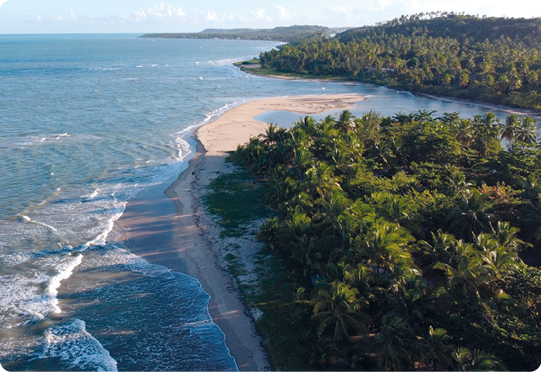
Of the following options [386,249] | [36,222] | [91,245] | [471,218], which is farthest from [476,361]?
[36,222]

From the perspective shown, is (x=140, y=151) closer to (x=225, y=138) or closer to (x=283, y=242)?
(x=225, y=138)

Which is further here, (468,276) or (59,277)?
(59,277)

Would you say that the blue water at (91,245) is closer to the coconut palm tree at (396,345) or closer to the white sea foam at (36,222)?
the white sea foam at (36,222)

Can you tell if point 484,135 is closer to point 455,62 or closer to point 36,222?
point 36,222

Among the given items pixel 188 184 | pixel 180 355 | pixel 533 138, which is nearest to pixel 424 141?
pixel 533 138

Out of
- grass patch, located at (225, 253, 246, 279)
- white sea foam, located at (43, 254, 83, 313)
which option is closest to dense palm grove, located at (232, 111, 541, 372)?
grass patch, located at (225, 253, 246, 279)

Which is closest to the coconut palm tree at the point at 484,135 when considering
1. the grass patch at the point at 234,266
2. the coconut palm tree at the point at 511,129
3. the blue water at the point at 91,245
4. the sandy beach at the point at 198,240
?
the coconut palm tree at the point at 511,129
